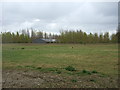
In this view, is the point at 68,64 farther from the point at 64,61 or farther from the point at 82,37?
the point at 82,37

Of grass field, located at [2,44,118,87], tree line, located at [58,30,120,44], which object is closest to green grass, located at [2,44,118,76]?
grass field, located at [2,44,118,87]

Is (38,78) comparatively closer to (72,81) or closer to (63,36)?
(72,81)

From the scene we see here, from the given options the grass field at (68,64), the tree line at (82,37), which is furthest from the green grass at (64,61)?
Answer: the tree line at (82,37)

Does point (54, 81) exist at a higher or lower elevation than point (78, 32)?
lower

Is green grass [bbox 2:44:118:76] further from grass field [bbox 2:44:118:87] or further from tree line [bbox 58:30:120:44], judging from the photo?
tree line [bbox 58:30:120:44]

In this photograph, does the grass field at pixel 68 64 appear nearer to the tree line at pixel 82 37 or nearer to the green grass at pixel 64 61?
the green grass at pixel 64 61

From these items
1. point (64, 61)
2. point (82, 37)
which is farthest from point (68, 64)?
point (82, 37)

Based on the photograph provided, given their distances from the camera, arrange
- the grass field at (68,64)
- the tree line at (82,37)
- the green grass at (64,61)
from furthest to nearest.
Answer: the tree line at (82,37) < the green grass at (64,61) < the grass field at (68,64)

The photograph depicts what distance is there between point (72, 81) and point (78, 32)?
52633mm

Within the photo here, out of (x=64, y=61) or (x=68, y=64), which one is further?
(x=64, y=61)

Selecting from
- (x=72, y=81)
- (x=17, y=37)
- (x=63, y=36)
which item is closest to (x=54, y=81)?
(x=72, y=81)

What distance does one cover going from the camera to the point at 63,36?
179 feet

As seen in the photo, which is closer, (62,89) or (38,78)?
(62,89)

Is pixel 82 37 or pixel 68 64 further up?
pixel 82 37
